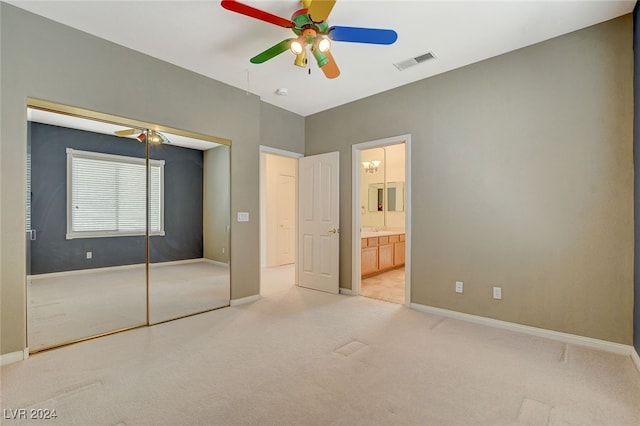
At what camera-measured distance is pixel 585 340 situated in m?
2.76

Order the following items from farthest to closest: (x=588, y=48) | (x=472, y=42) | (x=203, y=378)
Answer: (x=472, y=42)
(x=588, y=48)
(x=203, y=378)

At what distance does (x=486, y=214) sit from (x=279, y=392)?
2743mm

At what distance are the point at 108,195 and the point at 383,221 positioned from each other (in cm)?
538

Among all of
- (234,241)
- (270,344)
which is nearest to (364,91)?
(234,241)

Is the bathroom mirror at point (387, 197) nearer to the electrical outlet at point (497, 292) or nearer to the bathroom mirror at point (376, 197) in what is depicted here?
the bathroom mirror at point (376, 197)

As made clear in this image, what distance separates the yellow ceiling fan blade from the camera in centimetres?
195

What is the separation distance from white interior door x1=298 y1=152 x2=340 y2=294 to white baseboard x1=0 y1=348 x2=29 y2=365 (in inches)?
132

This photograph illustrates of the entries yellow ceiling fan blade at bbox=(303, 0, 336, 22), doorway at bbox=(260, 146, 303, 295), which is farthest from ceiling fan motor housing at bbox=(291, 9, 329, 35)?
doorway at bbox=(260, 146, 303, 295)

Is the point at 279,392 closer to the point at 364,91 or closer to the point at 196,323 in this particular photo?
the point at 196,323

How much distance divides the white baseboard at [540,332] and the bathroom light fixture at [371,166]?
12.9ft

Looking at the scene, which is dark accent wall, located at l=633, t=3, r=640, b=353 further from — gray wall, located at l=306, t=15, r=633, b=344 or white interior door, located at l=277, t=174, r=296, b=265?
white interior door, located at l=277, t=174, r=296, b=265

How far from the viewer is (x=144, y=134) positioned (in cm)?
331

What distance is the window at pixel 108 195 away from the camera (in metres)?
3.06

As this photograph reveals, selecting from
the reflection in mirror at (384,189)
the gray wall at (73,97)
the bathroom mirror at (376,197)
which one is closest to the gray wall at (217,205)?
the gray wall at (73,97)
